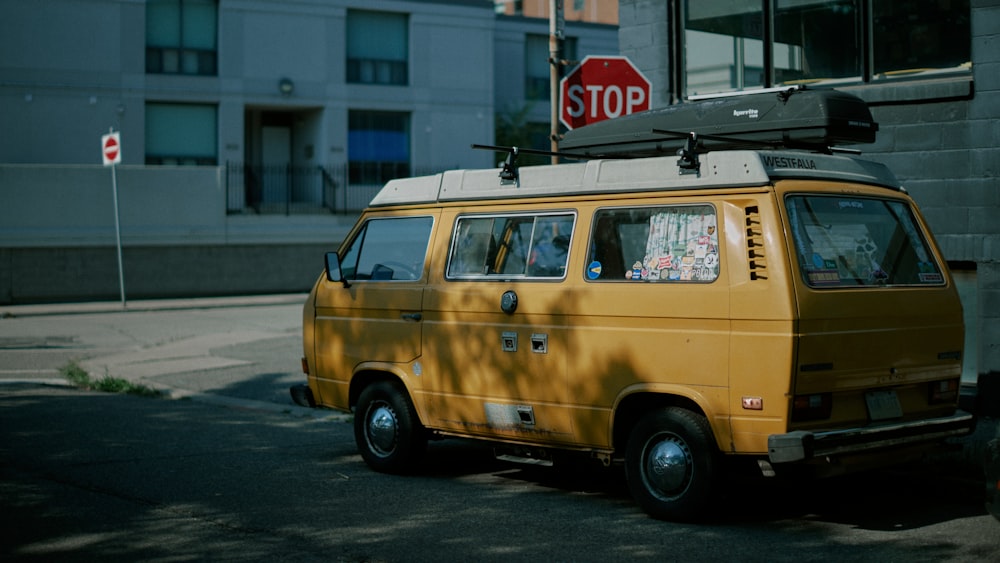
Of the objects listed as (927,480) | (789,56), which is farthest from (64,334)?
(927,480)

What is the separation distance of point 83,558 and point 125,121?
2684cm

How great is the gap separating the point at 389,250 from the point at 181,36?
25029mm

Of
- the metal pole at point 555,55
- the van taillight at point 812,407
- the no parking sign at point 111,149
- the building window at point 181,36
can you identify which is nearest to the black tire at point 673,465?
the van taillight at point 812,407

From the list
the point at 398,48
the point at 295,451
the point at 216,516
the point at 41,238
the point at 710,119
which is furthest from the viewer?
the point at 398,48

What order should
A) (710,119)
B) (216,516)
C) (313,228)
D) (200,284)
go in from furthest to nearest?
1. (313,228)
2. (200,284)
3. (710,119)
4. (216,516)

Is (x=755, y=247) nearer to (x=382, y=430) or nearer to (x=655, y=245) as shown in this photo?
(x=655, y=245)

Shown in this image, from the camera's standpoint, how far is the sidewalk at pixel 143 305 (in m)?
24.6

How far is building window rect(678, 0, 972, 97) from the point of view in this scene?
11062 millimetres

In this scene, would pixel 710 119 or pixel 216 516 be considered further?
pixel 710 119

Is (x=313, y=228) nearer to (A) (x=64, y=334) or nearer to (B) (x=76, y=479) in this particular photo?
(A) (x=64, y=334)

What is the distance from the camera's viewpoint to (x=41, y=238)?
88.2 feet

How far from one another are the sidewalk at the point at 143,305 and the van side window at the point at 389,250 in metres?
16.7

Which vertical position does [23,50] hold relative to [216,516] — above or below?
above

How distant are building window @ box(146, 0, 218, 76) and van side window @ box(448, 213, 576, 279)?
2553 cm
